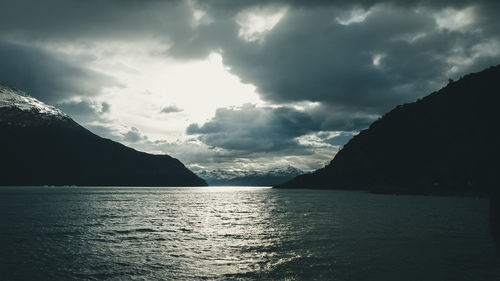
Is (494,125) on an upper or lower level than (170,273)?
upper

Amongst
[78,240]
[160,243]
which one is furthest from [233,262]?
[78,240]

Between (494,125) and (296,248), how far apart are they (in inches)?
9025

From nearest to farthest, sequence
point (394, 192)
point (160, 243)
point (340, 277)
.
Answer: point (340, 277) < point (160, 243) < point (394, 192)

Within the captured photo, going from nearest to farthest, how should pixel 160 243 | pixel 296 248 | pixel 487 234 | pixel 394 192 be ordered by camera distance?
pixel 296 248, pixel 160 243, pixel 487 234, pixel 394 192

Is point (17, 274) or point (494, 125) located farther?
point (494, 125)

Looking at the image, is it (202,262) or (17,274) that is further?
(202,262)

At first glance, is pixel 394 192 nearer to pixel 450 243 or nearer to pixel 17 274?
pixel 450 243

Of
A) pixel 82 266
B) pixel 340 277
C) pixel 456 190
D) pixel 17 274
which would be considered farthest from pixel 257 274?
pixel 456 190

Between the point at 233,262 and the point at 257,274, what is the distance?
4.26m

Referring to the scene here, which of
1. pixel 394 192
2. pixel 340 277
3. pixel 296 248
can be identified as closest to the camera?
pixel 340 277

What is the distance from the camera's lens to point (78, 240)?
35719 millimetres

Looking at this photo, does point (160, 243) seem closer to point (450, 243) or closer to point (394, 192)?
point (450, 243)

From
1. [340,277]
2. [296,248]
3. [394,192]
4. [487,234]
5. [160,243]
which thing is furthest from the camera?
[394,192]

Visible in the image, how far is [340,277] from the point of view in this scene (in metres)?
21.1
